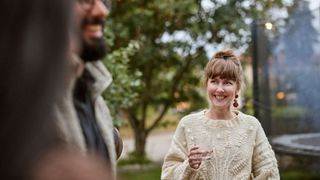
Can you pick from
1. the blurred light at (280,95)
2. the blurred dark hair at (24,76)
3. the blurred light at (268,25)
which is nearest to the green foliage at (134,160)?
the blurred light at (280,95)

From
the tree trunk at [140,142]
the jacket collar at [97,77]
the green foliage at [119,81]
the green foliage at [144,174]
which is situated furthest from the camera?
the tree trunk at [140,142]

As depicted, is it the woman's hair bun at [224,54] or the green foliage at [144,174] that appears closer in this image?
the woman's hair bun at [224,54]

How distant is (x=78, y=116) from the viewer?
1358 mm

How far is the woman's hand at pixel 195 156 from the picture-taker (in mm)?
2752

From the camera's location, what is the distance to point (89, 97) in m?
1.44

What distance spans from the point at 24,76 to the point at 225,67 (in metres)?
2.21

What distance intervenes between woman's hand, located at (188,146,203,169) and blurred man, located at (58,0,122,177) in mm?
1281

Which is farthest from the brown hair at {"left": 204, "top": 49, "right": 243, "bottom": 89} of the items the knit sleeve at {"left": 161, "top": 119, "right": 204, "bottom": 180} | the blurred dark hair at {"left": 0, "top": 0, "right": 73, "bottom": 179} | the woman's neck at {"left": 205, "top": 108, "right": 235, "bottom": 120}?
the blurred dark hair at {"left": 0, "top": 0, "right": 73, "bottom": 179}

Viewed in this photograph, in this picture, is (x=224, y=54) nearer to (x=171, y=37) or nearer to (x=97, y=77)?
(x=97, y=77)

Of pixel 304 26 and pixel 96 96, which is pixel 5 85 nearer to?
pixel 96 96

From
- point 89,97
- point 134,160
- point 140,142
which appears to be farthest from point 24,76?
point 140,142

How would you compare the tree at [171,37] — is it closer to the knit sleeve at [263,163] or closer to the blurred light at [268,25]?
the blurred light at [268,25]

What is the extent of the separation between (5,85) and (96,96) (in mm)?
568

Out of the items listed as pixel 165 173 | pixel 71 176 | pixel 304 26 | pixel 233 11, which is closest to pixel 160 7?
pixel 233 11
